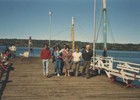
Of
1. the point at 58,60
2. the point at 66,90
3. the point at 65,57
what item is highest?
the point at 65,57

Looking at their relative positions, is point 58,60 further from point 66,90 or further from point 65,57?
point 66,90

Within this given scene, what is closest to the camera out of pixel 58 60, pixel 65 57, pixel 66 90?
pixel 66 90

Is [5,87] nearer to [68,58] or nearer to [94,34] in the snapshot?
[68,58]

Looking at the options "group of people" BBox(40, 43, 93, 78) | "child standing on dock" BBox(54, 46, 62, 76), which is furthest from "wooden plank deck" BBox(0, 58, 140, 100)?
"child standing on dock" BBox(54, 46, 62, 76)

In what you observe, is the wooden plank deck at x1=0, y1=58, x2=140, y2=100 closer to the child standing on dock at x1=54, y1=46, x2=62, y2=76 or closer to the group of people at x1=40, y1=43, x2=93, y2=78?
the group of people at x1=40, y1=43, x2=93, y2=78

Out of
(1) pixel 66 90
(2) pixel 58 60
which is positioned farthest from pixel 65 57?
(1) pixel 66 90

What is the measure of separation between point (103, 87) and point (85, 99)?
2.84 m

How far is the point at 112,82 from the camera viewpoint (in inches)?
596

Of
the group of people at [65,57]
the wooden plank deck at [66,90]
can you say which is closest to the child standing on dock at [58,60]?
the group of people at [65,57]

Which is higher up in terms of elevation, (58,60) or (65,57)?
(65,57)

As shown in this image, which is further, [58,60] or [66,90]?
[58,60]

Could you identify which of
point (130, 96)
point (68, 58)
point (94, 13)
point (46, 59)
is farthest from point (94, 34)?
point (130, 96)

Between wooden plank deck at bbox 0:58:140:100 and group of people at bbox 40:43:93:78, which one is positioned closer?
wooden plank deck at bbox 0:58:140:100

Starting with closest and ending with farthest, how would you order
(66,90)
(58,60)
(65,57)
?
(66,90)
(65,57)
(58,60)
